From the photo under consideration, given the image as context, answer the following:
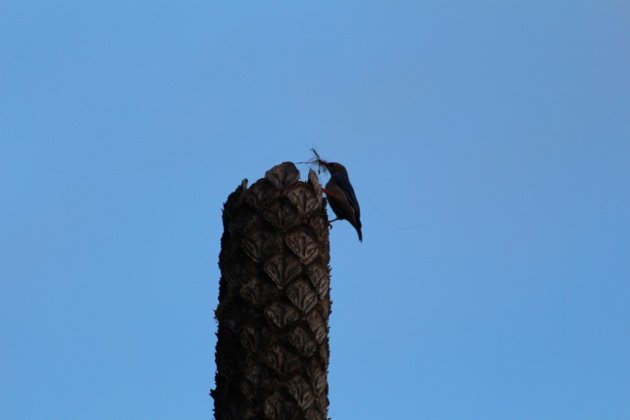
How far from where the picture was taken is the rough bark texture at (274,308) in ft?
22.6

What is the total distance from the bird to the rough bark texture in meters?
3.59

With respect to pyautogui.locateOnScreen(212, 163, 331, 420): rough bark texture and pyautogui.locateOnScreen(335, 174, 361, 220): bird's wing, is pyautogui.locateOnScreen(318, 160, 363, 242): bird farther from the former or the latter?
pyautogui.locateOnScreen(212, 163, 331, 420): rough bark texture

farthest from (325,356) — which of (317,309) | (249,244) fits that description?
(249,244)

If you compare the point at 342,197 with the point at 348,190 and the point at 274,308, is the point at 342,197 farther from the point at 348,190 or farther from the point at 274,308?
the point at 274,308

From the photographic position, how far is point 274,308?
274 inches

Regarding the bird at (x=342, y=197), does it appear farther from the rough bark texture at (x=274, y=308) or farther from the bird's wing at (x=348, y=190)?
the rough bark texture at (x=274, y=308)

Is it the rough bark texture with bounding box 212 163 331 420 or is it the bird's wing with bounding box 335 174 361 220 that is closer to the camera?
the rough bark texture with bounding box 212 163 331 420

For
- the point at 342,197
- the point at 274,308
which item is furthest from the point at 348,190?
the point at 274,308

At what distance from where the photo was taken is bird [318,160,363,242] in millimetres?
11148

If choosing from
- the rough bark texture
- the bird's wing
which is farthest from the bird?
the rough bark texture

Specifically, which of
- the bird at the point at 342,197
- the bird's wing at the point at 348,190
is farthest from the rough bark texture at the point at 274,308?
the bird's wing at the point at 348,190

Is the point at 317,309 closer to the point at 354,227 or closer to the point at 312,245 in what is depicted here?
the point at 312,245

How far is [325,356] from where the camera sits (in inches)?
280

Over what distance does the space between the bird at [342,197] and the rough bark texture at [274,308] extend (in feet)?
11.8
